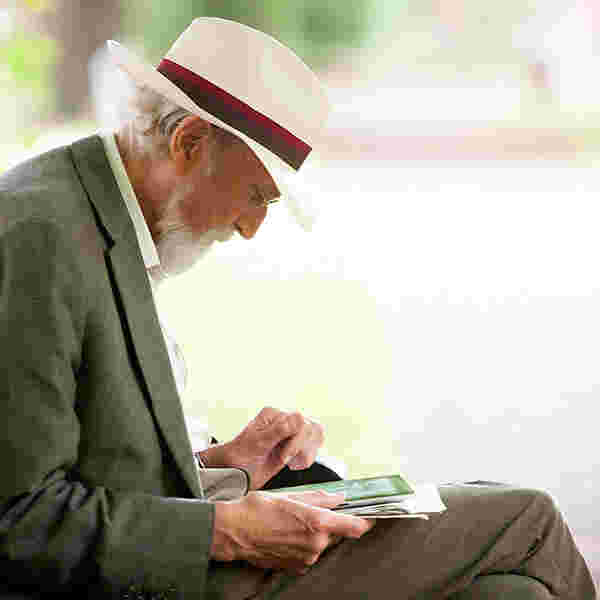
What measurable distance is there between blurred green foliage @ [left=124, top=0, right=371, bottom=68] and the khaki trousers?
2.35 meters

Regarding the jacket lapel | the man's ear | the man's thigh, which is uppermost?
the man's ear

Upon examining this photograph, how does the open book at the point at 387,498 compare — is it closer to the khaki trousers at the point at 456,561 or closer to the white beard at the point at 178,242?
the khaki trousers at the point at 456,561

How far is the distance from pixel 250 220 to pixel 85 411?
0.44m

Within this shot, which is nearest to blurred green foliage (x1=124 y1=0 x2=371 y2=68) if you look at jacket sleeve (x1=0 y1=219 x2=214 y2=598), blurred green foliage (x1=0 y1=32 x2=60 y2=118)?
blurred green foliage (x1=0 y1=32 x2=60 y2=118)

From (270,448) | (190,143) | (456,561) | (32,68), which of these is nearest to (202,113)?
(190,143)

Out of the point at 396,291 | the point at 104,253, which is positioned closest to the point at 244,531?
the point at 104,253

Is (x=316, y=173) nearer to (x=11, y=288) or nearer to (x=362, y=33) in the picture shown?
(x=362, y=33)

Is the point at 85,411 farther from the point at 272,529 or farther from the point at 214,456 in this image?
the point at 214,456

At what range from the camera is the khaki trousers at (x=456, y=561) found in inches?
69.8

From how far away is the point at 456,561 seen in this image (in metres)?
1.82

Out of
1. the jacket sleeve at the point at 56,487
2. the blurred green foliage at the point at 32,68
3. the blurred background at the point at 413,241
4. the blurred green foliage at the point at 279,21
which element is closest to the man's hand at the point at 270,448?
the jacket sleeve at the point at 56,487

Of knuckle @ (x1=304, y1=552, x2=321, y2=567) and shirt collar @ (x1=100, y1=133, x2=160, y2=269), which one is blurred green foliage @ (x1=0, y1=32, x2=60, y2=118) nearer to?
shirt collar @ (x1=100, y1=133, x2=160, y2=269)

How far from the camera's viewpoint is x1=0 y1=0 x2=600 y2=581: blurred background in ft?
12.7

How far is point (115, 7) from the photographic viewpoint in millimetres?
3963
